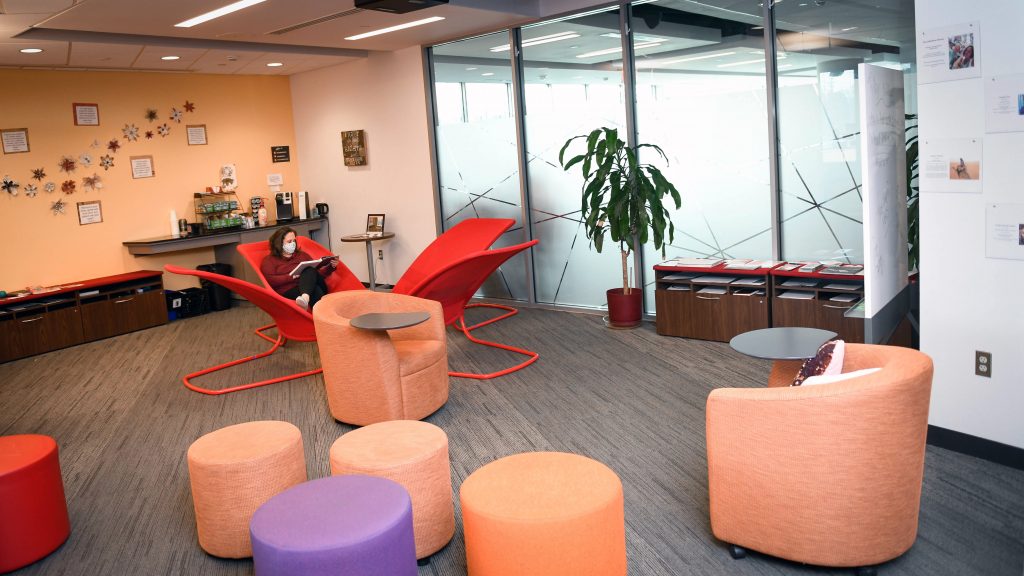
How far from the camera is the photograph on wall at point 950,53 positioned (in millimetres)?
3494

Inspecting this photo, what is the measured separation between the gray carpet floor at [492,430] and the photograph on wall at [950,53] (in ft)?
5.64

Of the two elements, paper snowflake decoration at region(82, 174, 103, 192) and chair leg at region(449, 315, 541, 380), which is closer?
chair leg at region(449, 315, 541, 380)

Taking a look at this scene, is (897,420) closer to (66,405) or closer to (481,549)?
(481,549)

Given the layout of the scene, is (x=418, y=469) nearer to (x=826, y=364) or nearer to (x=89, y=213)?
(x=826, y=364)

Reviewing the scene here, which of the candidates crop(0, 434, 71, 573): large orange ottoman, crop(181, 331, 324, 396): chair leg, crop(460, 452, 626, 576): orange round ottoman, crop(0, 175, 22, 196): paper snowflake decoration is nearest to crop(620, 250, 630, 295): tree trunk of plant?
crop(181, 331, 324, 396): chair leg

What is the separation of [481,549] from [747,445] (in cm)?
97

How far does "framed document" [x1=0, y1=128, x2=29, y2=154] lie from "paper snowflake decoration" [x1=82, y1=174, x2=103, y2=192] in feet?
1.90

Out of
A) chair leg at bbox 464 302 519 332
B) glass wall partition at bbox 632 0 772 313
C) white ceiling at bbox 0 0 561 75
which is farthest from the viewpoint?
chair leg at bbox 464 302 519 332

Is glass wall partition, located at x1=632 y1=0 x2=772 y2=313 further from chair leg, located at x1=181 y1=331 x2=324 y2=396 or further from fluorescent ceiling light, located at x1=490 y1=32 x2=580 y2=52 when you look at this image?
chair leg, located at x1=181 y1=331 x2=324 y2=396

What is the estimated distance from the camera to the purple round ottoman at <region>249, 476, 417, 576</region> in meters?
2.33

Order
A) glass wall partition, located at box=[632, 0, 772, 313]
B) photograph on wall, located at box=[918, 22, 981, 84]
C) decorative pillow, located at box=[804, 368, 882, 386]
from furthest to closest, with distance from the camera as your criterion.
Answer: glass wall partition, located at box=[632, 0, 772, 313], photograph on wall, located at box=[918, 22, 981, 84], decorative pillow, located at box=[804, 368, 882, 386]

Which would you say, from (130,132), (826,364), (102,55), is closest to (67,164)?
(130,132)

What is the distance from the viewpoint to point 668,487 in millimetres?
3617

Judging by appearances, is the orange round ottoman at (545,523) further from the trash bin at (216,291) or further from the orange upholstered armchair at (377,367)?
the trash bin at (216,291)
